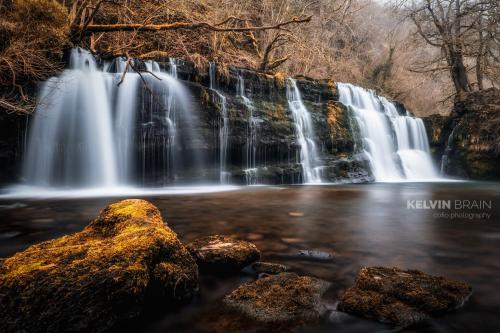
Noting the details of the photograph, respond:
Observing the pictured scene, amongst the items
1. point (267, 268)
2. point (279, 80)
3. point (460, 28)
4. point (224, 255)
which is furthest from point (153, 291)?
point (460, 28)

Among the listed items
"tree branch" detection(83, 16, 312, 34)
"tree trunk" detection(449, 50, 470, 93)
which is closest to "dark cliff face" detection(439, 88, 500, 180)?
"tree trunk" detection(449, 50, 470, 93)

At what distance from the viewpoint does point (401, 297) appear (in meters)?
2.08

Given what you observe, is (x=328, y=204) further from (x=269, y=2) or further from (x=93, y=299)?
(x=269, y=2)

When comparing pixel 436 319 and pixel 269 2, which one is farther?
pixel 269 2

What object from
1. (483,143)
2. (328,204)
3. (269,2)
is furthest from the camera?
(269,2)

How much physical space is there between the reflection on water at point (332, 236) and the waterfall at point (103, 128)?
2461mm

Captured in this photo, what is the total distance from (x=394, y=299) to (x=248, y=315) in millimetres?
961

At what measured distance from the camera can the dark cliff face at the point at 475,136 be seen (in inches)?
591

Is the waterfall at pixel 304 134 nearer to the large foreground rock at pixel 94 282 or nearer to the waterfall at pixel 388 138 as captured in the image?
the waterfall at pixel 388 138

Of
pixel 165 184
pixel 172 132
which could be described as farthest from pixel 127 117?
pixel 165 184

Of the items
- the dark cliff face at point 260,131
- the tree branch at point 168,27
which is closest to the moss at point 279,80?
the dark cliff face at point 260,131

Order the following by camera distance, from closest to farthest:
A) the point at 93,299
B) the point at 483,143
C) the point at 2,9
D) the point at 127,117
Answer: the point at 93,299
the point at 2,9
the point at 127,117
the point at 483,143

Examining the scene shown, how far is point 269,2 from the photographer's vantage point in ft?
65.4

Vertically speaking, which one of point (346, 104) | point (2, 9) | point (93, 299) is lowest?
point (93, 299)
